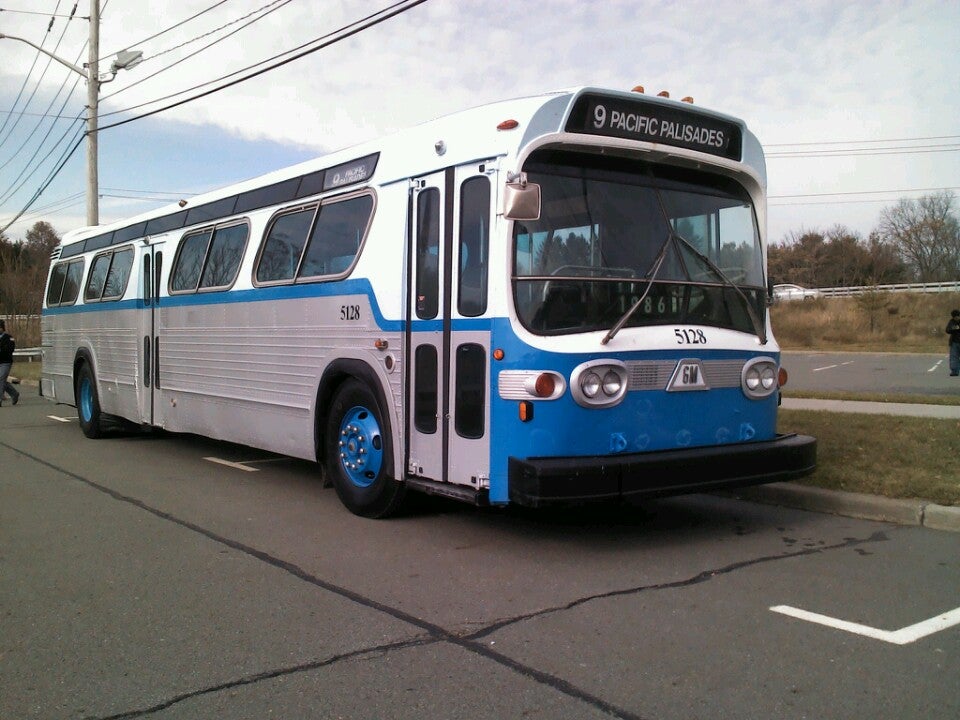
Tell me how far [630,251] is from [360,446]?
2.70 m

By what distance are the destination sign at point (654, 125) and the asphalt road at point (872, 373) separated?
38.7ft

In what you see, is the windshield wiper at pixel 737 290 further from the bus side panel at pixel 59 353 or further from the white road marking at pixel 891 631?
the bus side panel at pixel 59 353

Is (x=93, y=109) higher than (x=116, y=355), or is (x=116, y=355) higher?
(x=93, y=109)

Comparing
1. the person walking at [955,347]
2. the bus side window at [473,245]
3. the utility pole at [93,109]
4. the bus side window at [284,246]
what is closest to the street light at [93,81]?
the utility pole at [93,109]

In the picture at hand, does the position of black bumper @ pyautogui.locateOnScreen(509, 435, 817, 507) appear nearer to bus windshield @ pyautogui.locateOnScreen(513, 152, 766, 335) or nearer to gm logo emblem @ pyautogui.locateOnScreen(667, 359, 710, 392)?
gm logo emblem @ pyautogui.locateOnScreen(667, 359, 710, 392)

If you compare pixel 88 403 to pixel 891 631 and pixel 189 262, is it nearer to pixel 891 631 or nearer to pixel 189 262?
pixel 189 262

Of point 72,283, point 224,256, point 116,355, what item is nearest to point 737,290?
point 224,256

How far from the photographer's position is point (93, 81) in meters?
22.0

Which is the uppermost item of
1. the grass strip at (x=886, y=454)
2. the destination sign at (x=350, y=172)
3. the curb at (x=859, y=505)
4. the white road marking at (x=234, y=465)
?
the destination sign at (x=350, y=172)

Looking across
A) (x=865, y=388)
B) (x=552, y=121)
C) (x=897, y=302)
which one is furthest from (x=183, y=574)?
(x=897, y=302)

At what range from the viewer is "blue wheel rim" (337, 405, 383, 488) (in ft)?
23.3

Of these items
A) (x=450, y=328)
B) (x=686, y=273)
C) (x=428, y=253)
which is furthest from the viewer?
(x=428, y=253)

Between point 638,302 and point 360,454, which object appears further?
point 360,454

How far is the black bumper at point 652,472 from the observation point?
5500 millimetres
